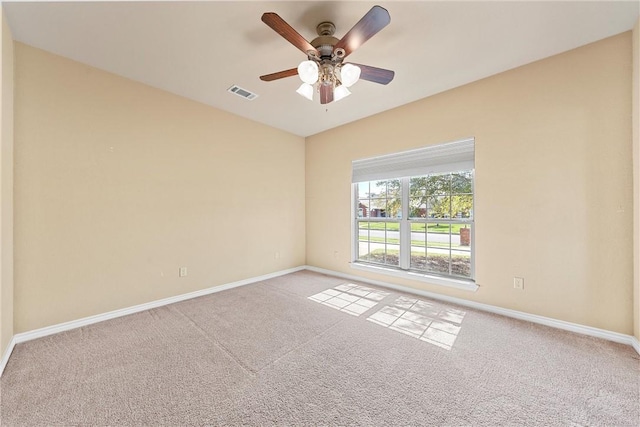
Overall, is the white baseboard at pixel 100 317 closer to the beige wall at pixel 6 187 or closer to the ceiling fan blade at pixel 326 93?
the beige wall at pixel 6 187

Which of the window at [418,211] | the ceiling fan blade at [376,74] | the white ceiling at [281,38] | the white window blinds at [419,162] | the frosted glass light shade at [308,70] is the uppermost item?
the white ceiling at [281,38]

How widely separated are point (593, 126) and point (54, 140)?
5.17 meters

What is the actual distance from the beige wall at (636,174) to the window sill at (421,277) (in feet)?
3.86

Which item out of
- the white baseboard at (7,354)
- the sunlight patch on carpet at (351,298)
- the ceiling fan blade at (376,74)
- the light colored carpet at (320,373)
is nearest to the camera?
the light colored carpet at (320,373)

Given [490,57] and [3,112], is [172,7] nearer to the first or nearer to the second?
[3,112]

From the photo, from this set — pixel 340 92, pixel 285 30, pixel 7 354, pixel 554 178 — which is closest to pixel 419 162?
pixel 554 178

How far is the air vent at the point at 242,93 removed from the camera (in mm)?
2937

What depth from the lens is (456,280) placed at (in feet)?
10.1

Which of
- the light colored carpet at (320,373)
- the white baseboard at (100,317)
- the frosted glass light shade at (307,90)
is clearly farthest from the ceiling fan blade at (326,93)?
the white baseboard at (100,317)

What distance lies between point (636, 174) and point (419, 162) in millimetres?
1913

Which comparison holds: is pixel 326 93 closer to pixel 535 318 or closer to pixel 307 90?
pixel 307 90

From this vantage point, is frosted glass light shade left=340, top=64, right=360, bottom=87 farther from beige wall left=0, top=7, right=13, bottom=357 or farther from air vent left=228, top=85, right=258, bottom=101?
beige wall left=0, top=7, right=13, bottom=357

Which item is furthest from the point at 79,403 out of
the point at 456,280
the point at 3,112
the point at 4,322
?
the point at 456,280

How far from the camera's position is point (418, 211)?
11.6 ft
